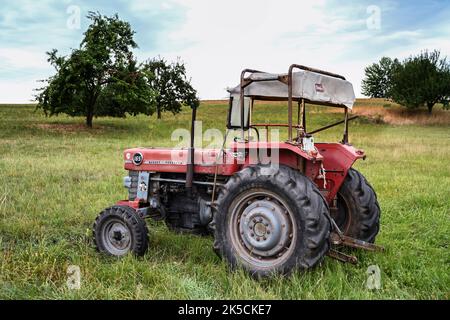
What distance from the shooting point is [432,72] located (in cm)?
4509

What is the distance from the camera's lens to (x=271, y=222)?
4.31 m

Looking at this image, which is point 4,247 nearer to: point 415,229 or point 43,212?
point 43,212

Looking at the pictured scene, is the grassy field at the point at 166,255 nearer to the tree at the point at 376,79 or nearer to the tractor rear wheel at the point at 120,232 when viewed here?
the tractor rear wheel at the point at 120,232

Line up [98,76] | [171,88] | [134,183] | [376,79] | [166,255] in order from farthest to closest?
[376,79] → [171,88] → [98,76] → [134,183] → [166,255]

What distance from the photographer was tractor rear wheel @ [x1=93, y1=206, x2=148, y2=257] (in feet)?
16.8

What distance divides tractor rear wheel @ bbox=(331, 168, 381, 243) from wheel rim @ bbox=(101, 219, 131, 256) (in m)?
2.33

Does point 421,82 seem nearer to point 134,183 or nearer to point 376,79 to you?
point 376,79

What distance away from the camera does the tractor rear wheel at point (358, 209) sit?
17.2 ft

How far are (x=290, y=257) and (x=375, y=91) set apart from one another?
209 ft

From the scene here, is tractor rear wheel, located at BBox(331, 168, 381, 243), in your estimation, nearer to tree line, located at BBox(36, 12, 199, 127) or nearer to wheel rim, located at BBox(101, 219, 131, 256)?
wheel rim, located at BBox(101, 219, 131, 256)

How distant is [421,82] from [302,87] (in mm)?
43838

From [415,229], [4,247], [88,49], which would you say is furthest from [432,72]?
[4,247]

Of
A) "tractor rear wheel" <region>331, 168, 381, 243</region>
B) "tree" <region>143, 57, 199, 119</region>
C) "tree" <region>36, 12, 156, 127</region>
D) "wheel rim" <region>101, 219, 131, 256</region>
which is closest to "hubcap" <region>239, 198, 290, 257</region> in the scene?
"tractor rear wheel" <region>331, 168, 381, 243</region>

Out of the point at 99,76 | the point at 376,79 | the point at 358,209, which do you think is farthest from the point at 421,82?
the point at 358,209
